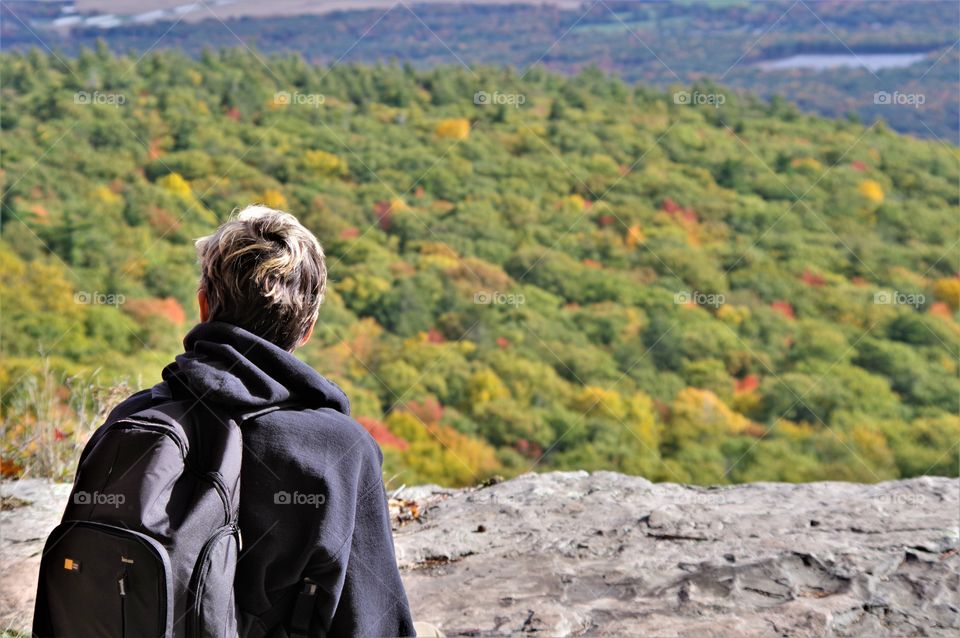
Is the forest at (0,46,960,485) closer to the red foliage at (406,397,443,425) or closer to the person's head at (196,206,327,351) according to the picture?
the red foliage at (406,397,443,425)

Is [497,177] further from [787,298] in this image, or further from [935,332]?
[935,332]

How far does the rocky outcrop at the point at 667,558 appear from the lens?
125 inches

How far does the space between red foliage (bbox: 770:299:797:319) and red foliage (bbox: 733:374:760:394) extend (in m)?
0.76

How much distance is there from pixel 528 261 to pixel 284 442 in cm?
809

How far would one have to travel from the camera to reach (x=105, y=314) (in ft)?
28.5

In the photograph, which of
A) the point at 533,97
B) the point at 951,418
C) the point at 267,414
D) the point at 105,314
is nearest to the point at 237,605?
the point at 267,414

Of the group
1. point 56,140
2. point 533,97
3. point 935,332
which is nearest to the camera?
point 935,332

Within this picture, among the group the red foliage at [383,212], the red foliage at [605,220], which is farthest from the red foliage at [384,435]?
the red foliage at [605,220]

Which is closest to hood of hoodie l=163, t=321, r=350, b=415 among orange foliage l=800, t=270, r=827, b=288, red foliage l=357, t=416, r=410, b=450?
red foliage l=357, t=416, r=410, b=450

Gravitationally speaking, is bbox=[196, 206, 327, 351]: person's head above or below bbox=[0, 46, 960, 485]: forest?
above

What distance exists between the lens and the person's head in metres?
1.70

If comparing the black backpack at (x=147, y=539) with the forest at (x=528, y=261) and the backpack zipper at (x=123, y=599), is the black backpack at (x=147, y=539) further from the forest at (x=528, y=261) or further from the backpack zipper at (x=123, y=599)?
the forest at (x=528, y=261)

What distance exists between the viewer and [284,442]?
1.66m

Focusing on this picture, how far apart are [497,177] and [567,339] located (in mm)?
2300
